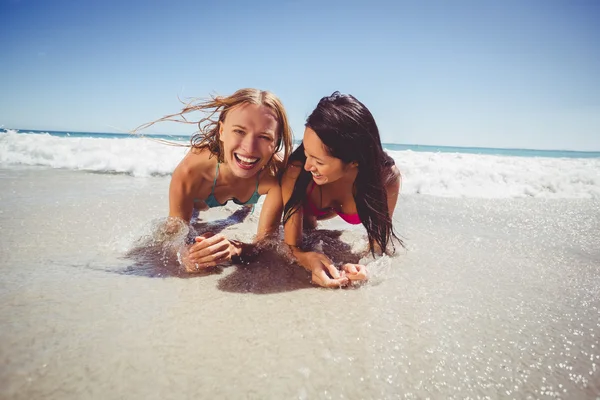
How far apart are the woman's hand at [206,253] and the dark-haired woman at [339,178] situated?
0.54 metres

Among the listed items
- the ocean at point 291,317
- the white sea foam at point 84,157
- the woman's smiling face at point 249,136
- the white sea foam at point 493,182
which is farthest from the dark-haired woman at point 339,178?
the white sea foam at point 84,157

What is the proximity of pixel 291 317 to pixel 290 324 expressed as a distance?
0.06 meters

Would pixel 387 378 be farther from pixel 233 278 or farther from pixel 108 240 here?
pixel 108 240

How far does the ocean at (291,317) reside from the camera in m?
1.12

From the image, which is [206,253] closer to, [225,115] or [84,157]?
[225,115]

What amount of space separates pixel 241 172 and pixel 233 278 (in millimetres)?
790

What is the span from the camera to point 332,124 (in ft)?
6.68

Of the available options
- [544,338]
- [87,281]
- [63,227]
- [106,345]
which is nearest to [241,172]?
[87,281]

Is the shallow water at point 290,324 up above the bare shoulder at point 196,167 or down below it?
below

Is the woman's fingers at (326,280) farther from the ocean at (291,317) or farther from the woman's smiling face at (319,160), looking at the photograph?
the woman's smiling face at (319,160)

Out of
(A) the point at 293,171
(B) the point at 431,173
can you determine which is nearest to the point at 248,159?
(A) the point at 293,171

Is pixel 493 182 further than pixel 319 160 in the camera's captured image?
Yes

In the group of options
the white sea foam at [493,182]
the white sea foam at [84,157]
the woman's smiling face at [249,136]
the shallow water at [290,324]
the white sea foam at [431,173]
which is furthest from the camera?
the white sea foam at [84,157]

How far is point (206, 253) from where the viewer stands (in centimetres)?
194
